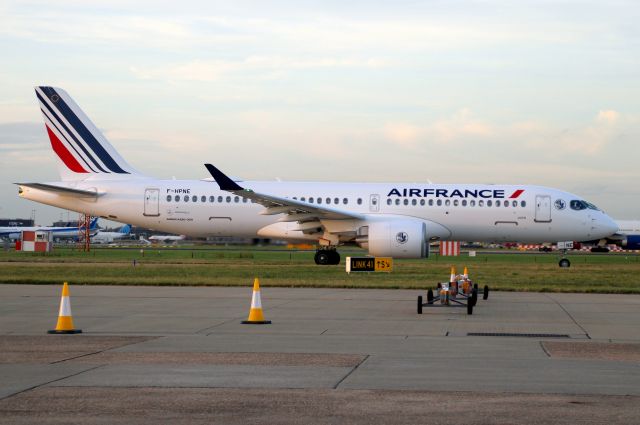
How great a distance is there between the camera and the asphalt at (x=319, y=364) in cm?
810

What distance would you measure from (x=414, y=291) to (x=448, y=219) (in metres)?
14.6

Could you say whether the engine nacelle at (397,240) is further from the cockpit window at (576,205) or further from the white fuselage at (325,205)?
the cockpit window at (576,205)

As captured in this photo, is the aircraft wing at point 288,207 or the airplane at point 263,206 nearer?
the aircraft wing at point 288,207

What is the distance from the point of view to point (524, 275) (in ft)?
109

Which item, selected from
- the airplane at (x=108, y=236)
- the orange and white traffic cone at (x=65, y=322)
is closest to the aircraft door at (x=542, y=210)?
the orange and white traffic cone at (x=65, y=322)

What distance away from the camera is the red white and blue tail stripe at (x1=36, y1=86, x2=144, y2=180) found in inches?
1555

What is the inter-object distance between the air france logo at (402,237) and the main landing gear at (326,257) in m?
4.13

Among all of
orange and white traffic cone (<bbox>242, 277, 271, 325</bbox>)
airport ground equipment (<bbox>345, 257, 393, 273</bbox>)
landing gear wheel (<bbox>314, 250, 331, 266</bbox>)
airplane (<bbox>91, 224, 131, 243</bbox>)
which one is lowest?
orange and white traffic cone (<bbox>242, 277, 271, 325</bbox>)

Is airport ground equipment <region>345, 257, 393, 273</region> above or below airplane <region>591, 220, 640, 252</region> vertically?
below

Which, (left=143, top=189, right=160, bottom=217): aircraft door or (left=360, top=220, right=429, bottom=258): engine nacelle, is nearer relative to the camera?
(left=360, top=220, right=429, bottom=258): engine nacelle

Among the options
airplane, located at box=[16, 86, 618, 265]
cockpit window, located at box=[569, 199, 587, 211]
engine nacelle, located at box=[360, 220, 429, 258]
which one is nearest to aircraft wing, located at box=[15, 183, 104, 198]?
airplane, located at box=[16, 86, 618, 265]

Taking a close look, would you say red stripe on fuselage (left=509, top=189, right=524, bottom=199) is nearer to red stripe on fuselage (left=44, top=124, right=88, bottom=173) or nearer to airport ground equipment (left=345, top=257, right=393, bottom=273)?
airport ground equipment (left=345, top=257, right=393, bottom=273)

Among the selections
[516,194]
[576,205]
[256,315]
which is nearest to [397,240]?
[516,194]

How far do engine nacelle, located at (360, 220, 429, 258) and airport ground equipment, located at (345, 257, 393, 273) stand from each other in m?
7.68
